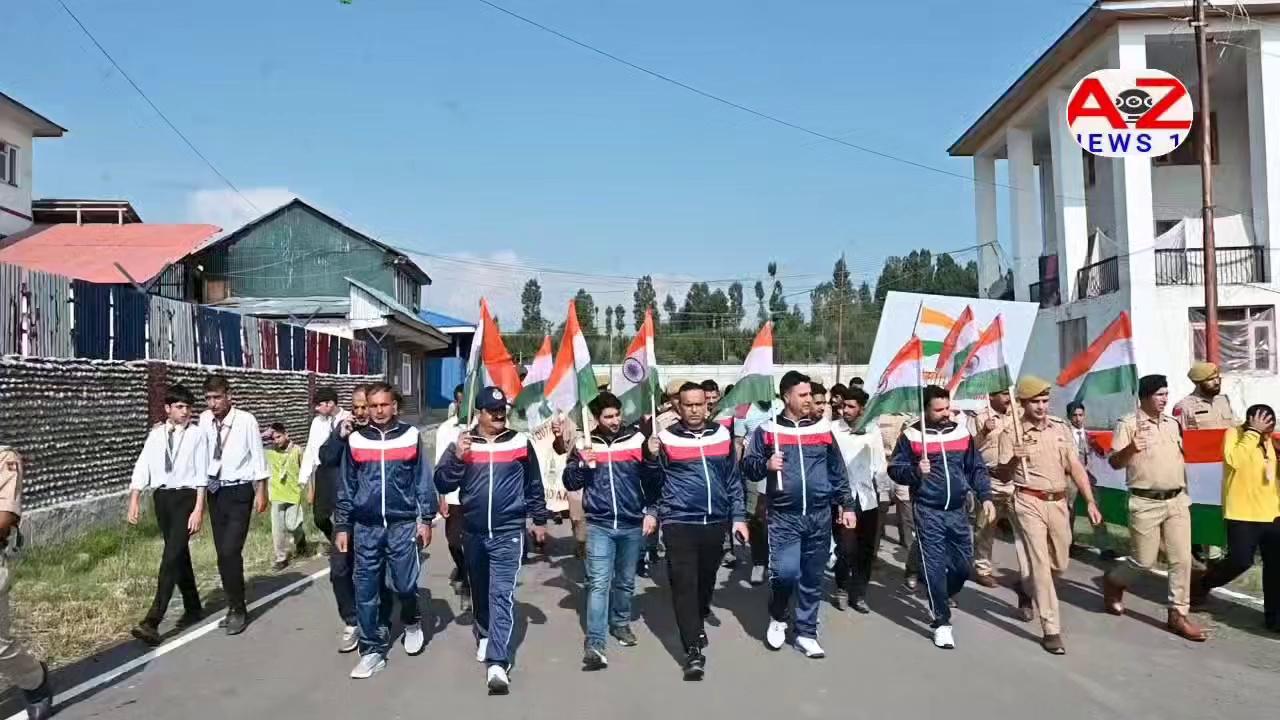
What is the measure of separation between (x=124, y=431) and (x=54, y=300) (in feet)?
7.41

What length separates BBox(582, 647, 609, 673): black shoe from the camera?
6680mm

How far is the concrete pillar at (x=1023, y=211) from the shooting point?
100.0ft

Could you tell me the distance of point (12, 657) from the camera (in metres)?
5.51

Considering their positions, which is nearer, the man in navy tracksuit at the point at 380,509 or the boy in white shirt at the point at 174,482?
the man in navy tracksuit at the point at 380,509

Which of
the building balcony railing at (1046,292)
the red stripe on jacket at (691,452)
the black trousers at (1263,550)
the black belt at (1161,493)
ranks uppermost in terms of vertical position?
the building balcony railing at (1046,292)

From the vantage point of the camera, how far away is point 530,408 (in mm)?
8820

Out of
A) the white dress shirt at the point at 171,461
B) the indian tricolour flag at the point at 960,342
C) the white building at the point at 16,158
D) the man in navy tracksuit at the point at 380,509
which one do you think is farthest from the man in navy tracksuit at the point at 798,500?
the white building at the point at 16,158

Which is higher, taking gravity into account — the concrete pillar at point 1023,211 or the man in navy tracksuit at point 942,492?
the concrete pillar at point 1023,211

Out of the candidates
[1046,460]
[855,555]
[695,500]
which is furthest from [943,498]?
[695,500]

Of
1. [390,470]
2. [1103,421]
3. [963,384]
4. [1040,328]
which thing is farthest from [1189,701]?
[1040,328]

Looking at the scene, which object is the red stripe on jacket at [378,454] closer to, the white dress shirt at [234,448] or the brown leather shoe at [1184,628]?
the white dress shirt at [234,448]

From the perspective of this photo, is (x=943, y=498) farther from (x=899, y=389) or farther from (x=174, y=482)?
(x=174, y=482)

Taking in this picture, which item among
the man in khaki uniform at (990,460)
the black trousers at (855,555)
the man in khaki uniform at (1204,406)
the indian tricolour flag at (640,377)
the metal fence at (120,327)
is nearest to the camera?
the black trousers at (855,555)

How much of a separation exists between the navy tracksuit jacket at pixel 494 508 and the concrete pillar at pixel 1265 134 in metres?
23.0
